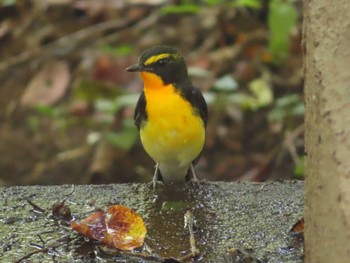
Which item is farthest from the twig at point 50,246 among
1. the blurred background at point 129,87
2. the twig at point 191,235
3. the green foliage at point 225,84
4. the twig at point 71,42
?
the twig at point 71,42

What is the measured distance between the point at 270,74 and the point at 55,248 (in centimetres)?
460

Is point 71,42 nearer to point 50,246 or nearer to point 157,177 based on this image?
point 157,177

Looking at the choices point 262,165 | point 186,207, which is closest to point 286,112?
point 262,165

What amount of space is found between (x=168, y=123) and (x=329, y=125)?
5.64ft

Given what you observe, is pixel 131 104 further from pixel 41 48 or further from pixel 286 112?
pixel 41 48

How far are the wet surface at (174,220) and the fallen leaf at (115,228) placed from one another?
1.5 inches

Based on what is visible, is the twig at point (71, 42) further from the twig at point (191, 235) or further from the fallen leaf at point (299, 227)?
the fallen leaf at point (299, 227)

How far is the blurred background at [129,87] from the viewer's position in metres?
6.63

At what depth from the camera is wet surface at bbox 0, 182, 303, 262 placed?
2875 millimetres

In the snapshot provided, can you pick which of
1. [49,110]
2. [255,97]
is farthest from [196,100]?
[49,110]

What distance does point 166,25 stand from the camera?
7938 mm

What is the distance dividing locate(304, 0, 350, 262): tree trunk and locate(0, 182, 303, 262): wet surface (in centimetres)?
60

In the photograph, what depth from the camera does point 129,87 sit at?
6.89 m

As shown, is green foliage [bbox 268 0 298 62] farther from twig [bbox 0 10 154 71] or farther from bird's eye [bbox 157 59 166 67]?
bird's eye [bbox 157 59 166 67]
